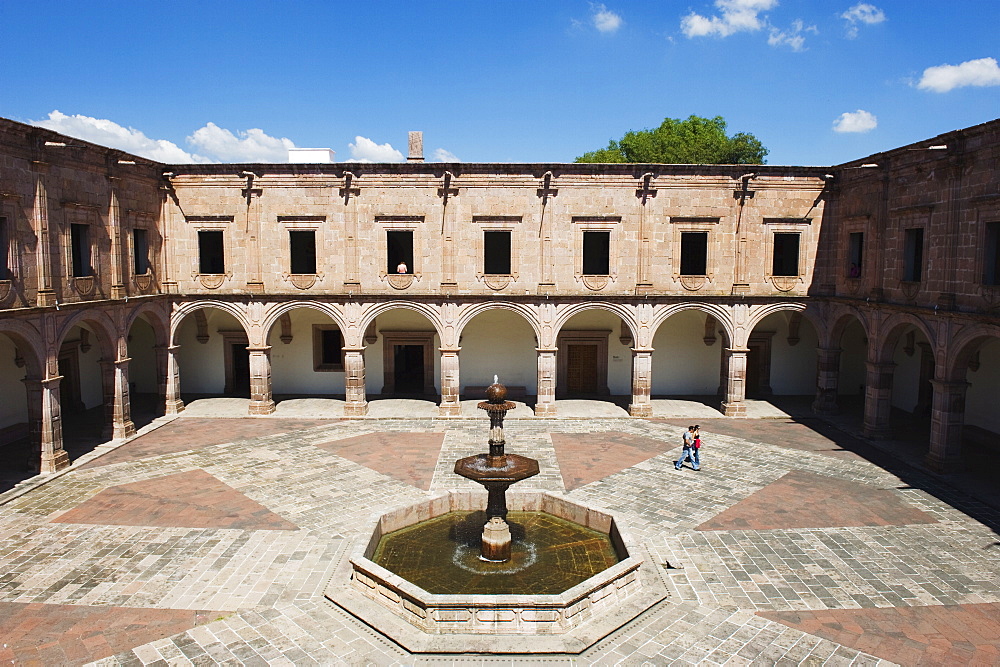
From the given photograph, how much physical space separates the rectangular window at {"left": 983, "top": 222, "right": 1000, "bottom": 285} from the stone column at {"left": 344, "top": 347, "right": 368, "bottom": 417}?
56.6ft

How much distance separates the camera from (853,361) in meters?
25.1

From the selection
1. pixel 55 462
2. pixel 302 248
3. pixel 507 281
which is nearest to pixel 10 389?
pixel 55 462

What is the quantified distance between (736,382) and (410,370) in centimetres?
1174

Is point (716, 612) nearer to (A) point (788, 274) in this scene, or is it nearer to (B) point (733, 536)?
(B) point (733, 536)

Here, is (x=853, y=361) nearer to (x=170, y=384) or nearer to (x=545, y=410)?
(x=545, y=410)

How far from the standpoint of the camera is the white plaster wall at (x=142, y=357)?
2503 cm

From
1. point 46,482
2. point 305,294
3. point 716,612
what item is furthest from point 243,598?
point 305,294

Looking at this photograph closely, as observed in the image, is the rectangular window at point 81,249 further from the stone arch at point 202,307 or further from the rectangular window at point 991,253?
the rectangular window at point 991,253

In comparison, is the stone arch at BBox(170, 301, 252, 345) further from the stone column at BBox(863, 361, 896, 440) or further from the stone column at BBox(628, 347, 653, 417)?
the stone column at BBox(863, 361, 896, 440)

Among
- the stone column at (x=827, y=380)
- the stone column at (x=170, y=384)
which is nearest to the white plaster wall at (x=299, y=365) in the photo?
the stone column at (x=170, y=384)

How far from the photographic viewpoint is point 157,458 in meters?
17.5

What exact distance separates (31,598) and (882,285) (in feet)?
68.6

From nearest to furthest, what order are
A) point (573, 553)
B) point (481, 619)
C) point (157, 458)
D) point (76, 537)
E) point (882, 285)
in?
point (481, 619), point (573, 553), point (76, 537), point (157, 458), point (882, 285)

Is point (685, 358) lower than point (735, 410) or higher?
higher
